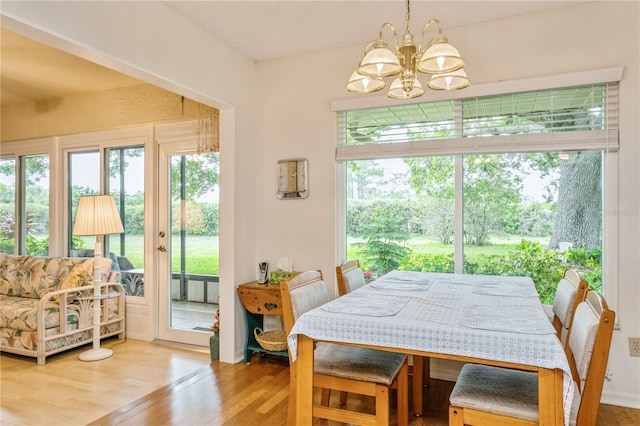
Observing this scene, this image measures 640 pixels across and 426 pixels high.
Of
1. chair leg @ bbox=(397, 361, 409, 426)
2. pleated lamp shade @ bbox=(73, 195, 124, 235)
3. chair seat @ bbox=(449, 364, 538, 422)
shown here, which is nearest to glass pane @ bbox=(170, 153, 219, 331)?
pleated lamp shade @ bbox=(73, 195, 124, 235)

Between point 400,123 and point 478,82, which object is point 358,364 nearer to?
point 400,123

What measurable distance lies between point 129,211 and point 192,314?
1.27m

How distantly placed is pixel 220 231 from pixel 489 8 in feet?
8.62

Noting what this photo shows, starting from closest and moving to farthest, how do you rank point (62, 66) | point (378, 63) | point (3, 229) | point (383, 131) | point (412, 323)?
point (412, 323)
point (378, 63)
point (383, 131)
point (62, 66)
point (3, 229)

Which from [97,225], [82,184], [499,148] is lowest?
[97,225]

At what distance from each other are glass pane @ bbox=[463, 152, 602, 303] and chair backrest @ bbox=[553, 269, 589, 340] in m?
0.58

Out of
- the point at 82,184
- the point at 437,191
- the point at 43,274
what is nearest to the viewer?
the point at 437,191

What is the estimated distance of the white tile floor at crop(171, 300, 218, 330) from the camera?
12.8ft

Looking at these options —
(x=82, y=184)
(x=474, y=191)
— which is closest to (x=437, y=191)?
(x=474, y=191)

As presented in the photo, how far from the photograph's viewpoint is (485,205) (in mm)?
3080

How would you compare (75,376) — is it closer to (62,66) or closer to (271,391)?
(271,391)

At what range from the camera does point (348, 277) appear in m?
2.65

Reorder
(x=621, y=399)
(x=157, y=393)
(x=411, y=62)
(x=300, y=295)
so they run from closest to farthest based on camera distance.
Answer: (x=411, y=62) < (x=300, y=295) < (x=621, y=399) < (x=157, y=393)

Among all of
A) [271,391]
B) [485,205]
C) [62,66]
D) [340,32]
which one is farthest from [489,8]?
[62,66]
